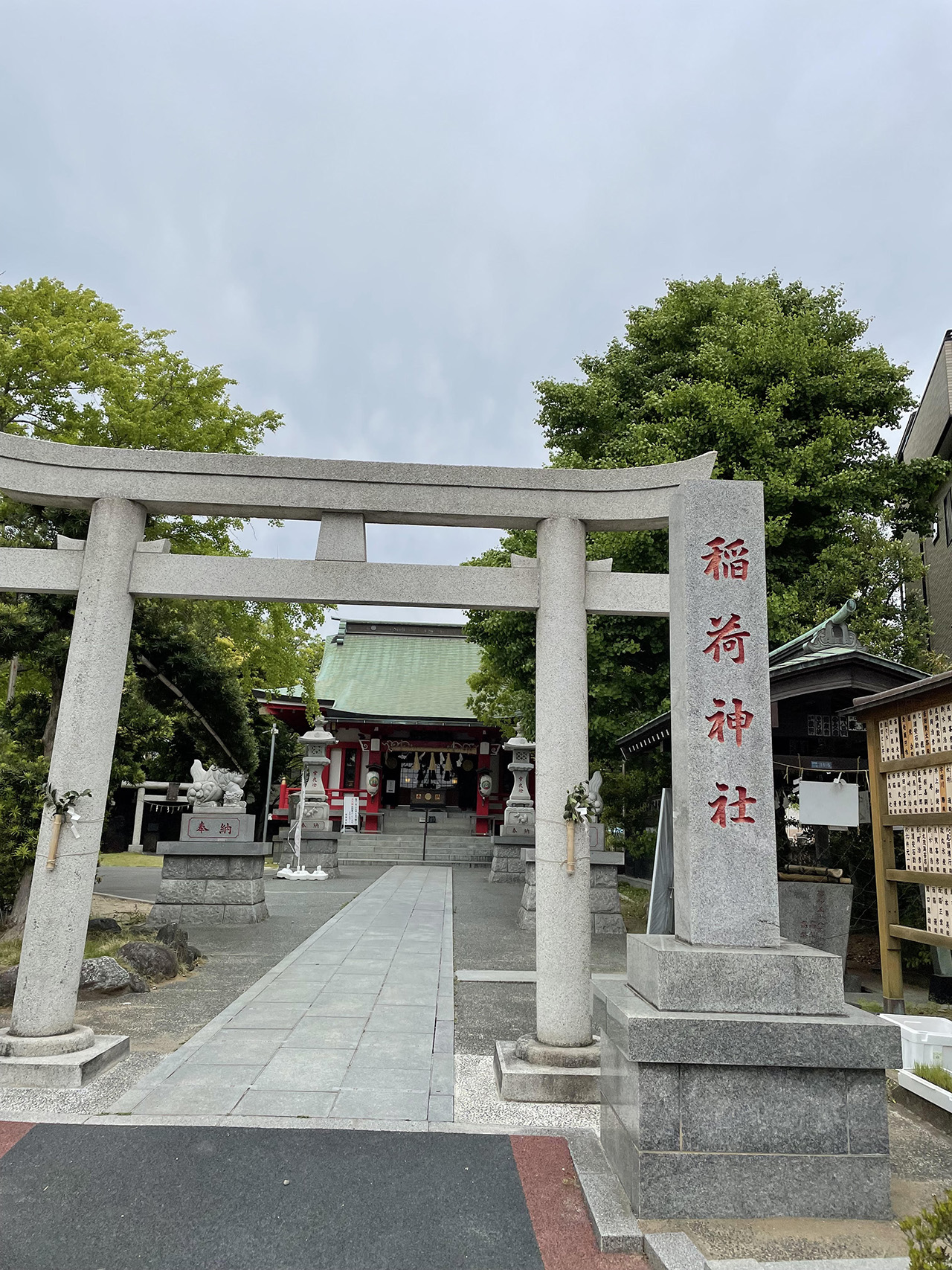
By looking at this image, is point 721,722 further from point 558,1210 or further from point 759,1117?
point 558,1210

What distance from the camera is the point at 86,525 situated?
34.4 feet

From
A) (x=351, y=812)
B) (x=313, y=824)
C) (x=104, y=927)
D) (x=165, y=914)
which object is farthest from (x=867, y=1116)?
(x=351, y=812)

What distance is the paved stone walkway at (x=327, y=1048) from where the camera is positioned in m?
5.23

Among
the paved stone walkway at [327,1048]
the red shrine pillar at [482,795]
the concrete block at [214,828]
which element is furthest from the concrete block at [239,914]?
the red shrine pillar at [482,795]

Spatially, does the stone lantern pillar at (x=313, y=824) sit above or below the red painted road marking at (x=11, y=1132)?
above

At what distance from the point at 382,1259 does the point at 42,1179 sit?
6.52ft

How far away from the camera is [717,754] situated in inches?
183

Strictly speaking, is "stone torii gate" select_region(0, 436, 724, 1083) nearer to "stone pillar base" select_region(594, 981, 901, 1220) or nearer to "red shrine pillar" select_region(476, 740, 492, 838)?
"stone pillar base" select_region(594, 981, 901, 1220)

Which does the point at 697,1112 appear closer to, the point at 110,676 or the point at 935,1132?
the point at 935,1132

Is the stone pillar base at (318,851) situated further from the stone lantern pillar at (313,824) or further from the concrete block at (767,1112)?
the concrete block at (767,1112)

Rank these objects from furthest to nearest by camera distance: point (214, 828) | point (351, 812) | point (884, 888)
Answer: point (351, 812)
point (214, 828)
point (884, 888)

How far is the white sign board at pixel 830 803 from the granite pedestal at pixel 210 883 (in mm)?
8489

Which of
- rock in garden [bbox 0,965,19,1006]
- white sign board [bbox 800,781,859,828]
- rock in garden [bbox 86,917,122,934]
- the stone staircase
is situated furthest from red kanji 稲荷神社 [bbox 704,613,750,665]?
the stone staircase

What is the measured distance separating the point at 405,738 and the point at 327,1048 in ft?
78.3
